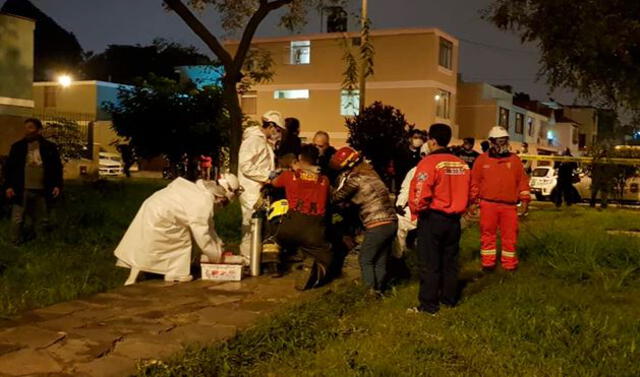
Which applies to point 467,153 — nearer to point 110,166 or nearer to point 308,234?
point 308,234

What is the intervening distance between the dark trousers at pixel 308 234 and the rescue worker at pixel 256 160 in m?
0.84

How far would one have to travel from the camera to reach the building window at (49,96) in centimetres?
4707

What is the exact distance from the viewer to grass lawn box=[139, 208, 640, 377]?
16.3ft

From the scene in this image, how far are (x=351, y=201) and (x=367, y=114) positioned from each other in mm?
8057

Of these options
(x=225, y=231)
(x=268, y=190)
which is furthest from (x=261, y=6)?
(x=268, y=190)

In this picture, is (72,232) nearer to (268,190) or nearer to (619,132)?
(268,190)

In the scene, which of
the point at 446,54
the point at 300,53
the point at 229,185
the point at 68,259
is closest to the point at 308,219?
the point at 229,185

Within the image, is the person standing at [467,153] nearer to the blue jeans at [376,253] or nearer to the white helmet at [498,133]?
the white helmet at [498,133]

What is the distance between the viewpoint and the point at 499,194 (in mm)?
8461

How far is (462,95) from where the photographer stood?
4766 centimetres

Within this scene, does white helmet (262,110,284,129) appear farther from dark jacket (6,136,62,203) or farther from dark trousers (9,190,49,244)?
dark trousers (9,190,49,244)

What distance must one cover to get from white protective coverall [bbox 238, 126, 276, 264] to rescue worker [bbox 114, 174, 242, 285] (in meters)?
0.50

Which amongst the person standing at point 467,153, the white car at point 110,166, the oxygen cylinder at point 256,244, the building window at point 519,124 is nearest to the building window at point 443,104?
the building window at point 519,124

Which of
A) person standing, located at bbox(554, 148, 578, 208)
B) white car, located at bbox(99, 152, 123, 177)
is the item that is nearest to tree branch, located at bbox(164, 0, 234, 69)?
person standing, located at bbox(554, 148, 578, 208)
